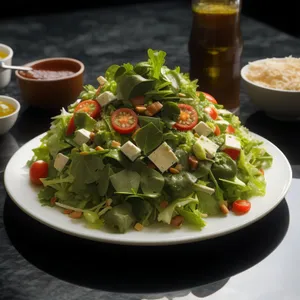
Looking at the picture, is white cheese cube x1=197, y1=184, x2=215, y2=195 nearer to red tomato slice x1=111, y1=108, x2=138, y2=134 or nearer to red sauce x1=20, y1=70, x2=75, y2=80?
red tomato slice x1=111, y1=108, x2=138, y2=134

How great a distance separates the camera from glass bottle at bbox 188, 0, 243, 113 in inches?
90.7

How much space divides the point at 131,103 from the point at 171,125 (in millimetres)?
128

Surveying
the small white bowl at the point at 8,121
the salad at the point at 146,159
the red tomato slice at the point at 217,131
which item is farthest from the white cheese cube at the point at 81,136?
the small white bowl at the point at 8,121

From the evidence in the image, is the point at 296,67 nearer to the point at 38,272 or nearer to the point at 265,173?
the point at 265,173

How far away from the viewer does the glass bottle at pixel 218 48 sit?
230cm

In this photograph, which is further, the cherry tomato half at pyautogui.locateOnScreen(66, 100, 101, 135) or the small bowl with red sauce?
the small bowl with red sauce

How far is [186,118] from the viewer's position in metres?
1.77

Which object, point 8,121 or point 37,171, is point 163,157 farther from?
point 8,121

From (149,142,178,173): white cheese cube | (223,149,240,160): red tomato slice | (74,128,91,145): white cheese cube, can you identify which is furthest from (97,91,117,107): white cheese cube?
(223,149,240,160): red tomato slice

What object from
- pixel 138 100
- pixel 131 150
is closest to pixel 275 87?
pixel 138 100

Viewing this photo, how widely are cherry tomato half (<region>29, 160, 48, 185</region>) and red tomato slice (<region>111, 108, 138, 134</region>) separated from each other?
0.24 metres

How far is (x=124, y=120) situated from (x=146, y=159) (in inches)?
5.1

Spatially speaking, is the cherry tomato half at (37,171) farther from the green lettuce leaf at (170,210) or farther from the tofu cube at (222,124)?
the tofu cube at (222,124)

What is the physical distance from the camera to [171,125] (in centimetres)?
172
